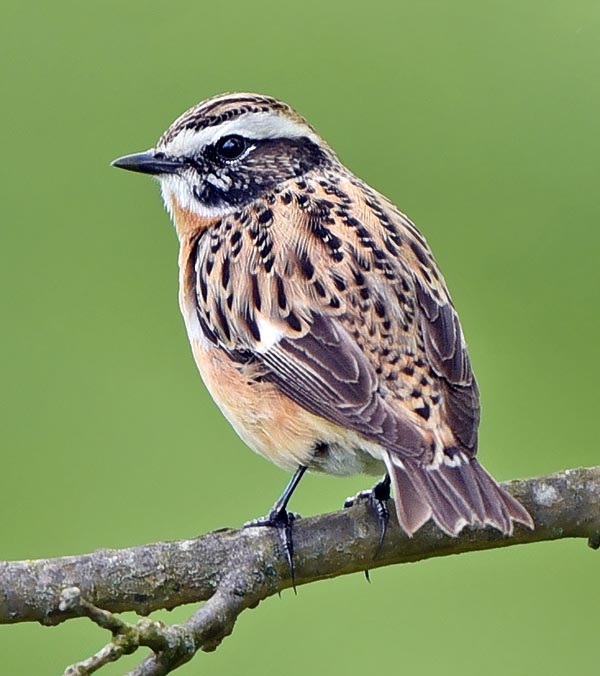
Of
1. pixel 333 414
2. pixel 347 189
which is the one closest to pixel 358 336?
pixel 333 414

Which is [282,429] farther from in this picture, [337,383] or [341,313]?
[341,313]

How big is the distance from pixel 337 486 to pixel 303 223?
1.76 m

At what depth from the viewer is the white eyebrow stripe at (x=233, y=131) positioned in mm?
5887

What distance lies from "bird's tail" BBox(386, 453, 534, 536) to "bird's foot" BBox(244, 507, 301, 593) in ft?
1.33

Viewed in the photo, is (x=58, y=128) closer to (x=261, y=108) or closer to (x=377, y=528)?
(x=261, y=108)

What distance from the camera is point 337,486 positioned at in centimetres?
676

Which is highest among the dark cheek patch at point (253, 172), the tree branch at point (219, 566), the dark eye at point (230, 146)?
the dark eye at point (230, 146)

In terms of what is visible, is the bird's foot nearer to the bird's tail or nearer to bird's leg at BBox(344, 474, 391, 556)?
bird's leg at BBox(344, 474, 391, 556)

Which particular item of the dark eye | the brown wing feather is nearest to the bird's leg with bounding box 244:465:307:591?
the brown wing feather

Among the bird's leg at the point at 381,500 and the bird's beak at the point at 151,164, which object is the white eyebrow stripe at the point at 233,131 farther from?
the bird's leg at the point at 381,500

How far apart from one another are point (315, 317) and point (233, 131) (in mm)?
1224

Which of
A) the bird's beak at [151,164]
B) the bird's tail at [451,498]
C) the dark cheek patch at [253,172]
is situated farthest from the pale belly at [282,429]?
the bird's beak at [151,164]

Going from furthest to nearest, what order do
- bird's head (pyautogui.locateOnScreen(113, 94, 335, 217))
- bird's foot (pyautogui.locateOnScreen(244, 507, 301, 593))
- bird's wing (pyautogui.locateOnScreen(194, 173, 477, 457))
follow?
1. bird's head (pyautogui.locateOnScreen(113, 94, 335, 217))
2. bird's wing (pyautogui.locateOnScreen(194, 173, 477, 457))
3. bird's foot (pyautogui.locateOnScreen(244, 507, 301, 593))

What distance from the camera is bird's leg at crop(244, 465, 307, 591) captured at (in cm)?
460
